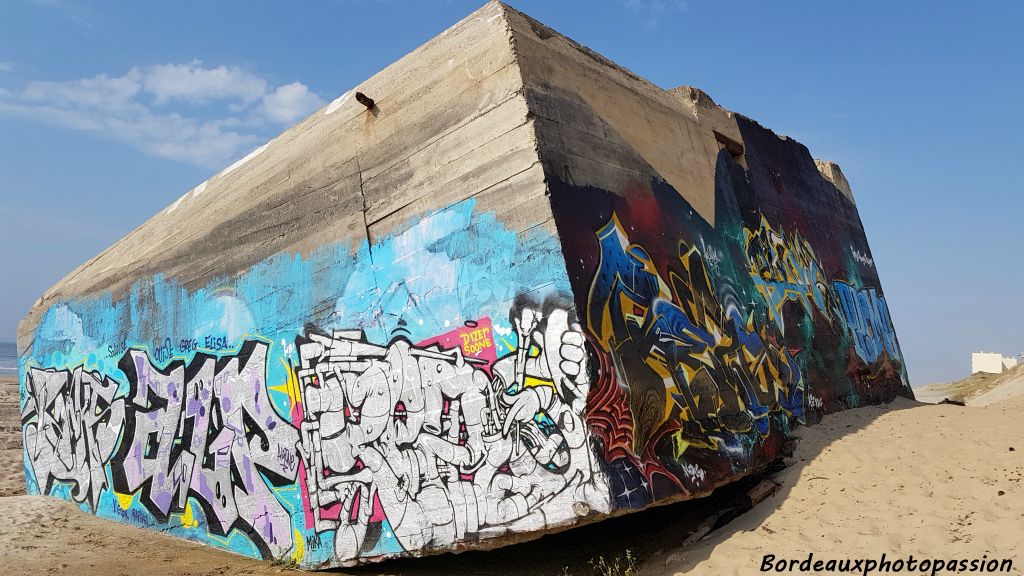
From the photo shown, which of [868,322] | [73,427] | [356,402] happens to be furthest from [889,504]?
[73,427]

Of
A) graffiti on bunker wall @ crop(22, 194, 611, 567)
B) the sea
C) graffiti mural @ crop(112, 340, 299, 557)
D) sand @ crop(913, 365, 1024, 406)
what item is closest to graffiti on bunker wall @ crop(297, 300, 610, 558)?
graffiti on bunker wall @ crop(22, 194, 611, 567)

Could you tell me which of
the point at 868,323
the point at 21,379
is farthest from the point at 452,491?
the point at 21,379

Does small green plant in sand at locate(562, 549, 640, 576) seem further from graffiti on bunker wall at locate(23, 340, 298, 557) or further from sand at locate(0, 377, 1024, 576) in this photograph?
graffiti on bunker wall at locate(23, 340, 298, 557)

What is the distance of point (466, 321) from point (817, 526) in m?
3.18

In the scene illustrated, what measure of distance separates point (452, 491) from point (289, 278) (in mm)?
3153

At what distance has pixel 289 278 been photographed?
778 cm

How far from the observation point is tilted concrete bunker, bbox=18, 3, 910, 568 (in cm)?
569

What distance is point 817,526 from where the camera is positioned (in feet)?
18.3

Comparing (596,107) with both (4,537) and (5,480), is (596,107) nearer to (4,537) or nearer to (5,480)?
(4,537)

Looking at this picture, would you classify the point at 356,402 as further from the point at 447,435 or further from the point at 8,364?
the point at 8,364

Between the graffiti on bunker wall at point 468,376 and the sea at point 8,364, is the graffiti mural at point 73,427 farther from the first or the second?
the sea at point 8,364

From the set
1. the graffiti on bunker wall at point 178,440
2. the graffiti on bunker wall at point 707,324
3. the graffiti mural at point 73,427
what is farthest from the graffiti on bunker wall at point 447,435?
the graffiti mural at point 73,427

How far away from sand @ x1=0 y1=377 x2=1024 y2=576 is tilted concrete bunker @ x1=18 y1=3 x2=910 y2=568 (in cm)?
44

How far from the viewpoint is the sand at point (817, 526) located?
522 cm
